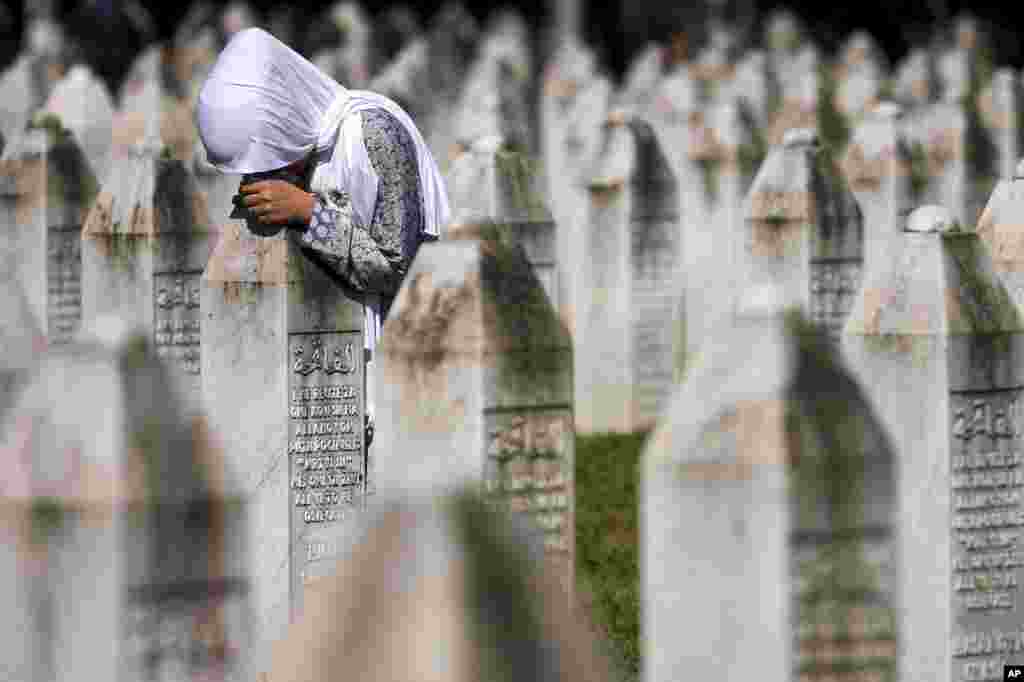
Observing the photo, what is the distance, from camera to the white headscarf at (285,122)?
9.38 meters

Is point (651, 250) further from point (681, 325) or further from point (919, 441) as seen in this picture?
point (919, 441)

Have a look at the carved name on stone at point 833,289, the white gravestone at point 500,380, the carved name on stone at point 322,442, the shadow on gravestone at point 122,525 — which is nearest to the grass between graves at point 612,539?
the carved name on stone at point 322,442

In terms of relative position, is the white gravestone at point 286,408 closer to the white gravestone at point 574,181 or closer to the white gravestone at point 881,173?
the white gravestone at point 574,181

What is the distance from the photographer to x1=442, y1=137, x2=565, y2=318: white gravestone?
45.6 ft

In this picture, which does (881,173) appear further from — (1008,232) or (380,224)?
(380,224)

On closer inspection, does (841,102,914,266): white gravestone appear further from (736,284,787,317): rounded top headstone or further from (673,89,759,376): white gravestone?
(736,284,787,317): rounded top headstone

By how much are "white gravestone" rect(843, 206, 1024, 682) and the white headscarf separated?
4.81 ft

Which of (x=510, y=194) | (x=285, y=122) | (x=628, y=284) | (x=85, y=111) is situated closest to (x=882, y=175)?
(x=628, y=284)

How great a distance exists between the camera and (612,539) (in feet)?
44.0

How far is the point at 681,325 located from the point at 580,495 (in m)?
2.60

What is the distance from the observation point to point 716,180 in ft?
59.4

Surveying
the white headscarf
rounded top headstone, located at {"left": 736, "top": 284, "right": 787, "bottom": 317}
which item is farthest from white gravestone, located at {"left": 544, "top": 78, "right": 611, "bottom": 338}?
rounded top headstone, located at {"left": 736, "top": 284, "right": 787, "bottom": 317}

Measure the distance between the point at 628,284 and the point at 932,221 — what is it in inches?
322

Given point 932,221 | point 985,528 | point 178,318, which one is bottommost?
point 985,528
